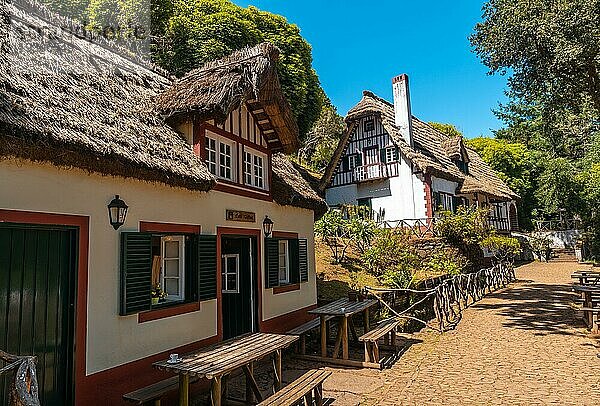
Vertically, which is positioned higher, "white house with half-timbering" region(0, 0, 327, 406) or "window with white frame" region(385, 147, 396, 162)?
"window with white frame" region(385, 147, 396, 162)

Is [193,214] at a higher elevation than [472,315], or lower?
higher

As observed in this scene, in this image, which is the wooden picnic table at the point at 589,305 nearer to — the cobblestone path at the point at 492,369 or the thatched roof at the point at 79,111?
the cobblestone path at the point at 492,369

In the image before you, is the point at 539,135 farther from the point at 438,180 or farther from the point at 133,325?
the point at 133,325

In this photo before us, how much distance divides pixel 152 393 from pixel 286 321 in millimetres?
5132

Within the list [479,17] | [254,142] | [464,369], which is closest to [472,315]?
[464,369]

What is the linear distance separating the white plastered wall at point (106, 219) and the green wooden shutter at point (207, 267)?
0.17 metres

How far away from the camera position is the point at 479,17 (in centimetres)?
Answer: 1543

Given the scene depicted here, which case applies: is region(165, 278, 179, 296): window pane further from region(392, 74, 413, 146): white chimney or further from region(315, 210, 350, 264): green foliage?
region(392, 74, 413, 146): white chimney

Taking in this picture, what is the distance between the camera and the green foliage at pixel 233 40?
24.4 meters

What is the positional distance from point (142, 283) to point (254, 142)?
460cm

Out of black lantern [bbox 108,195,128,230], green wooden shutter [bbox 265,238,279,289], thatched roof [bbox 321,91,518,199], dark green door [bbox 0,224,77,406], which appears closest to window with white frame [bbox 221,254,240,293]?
green wooden shutter [bbox 265,238,279,289]

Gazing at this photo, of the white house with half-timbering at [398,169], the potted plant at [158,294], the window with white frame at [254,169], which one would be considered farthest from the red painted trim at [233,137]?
the white house with half-timbering at [398,169]

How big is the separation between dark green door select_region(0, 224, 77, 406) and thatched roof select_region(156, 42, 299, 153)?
3.35m

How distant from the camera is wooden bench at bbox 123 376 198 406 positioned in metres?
5.33
